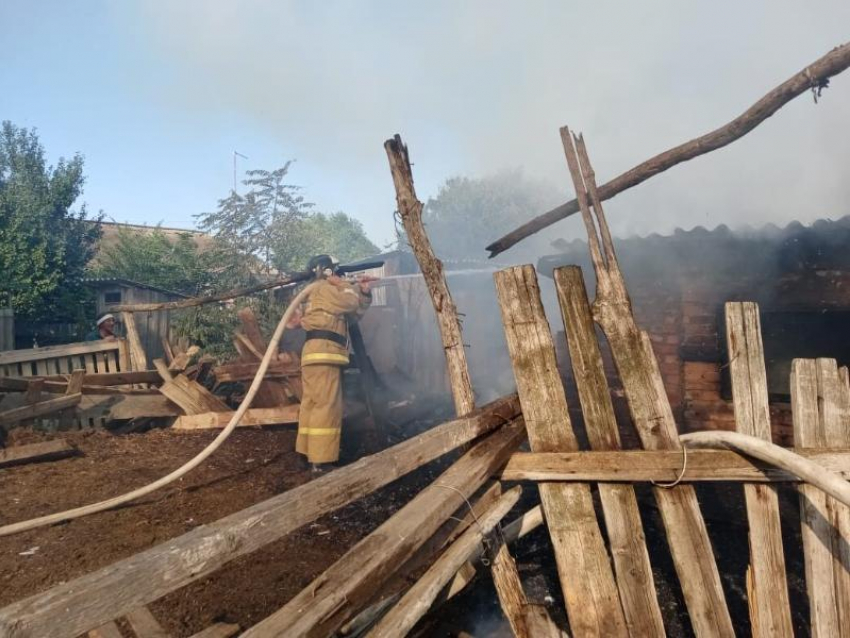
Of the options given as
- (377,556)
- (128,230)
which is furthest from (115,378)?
(128,230)

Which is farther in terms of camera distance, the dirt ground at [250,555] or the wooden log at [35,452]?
the wooden log at [35,452]

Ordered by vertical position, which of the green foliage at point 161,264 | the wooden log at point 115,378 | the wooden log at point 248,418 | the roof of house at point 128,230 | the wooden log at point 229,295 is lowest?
the wooden log at point 248,418

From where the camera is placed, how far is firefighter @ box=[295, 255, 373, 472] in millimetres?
5578

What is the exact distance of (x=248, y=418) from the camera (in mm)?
6957

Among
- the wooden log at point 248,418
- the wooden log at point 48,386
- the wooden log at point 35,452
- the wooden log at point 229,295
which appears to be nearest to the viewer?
the wooden log at point 35,452

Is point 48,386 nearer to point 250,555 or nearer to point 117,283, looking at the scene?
point 250,555

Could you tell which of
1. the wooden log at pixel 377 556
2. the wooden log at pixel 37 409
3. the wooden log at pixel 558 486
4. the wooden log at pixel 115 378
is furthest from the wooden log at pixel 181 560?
the wooden log at pixel 115 378

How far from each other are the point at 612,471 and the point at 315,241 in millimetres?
18669

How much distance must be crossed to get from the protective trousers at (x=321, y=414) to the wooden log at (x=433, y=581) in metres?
3.43

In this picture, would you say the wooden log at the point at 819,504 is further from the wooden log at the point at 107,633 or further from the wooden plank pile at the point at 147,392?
the wooden plank pile at the point at 147,392

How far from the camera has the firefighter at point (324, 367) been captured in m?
Result: 5.58

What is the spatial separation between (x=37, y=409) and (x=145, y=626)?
5.02 meters

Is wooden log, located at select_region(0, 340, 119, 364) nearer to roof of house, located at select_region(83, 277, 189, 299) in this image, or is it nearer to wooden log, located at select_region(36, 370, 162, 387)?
wooden log, located at select_region(36, 370, 162, 387)

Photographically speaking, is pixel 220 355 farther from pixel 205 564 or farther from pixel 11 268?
pixel 205 564
